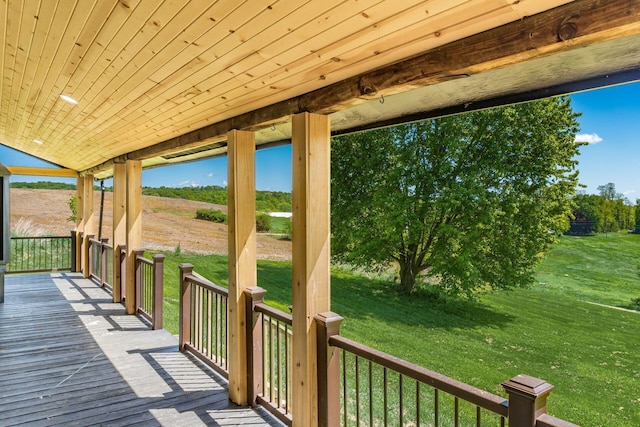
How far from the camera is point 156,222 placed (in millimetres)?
14320

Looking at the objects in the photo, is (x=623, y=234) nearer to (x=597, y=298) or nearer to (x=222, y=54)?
(x=597, y=298)

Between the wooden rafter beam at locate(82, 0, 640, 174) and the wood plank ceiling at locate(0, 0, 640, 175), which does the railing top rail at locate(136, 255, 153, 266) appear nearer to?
the wood plank ceiling at locate(0, 0, 640, 175)

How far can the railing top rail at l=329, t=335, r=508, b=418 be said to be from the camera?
4.67 feet

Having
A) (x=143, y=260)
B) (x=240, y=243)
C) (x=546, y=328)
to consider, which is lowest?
(x=546, y=328)

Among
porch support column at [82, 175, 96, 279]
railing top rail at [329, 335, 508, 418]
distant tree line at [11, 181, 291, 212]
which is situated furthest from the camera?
distant tree line at [11, 181, 291, 212]

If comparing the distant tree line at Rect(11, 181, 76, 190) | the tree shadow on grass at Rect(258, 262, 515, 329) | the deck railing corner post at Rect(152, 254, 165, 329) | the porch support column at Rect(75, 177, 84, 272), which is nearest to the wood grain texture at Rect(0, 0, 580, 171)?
the deck railing corner post at Rect(152, 254, 165, 329)

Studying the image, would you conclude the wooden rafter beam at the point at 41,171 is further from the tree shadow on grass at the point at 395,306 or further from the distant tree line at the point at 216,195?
the tree shadow on grass at the point at 395,306

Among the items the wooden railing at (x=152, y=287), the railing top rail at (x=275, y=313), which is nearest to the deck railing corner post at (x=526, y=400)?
the railing top rail at (x=275, y=313)

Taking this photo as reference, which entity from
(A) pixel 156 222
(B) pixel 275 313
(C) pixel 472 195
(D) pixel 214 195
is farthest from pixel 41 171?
(C) pixel 472 195

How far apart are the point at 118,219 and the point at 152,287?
1909mm

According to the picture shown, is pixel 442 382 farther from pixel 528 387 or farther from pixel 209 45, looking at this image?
pixel 209 45

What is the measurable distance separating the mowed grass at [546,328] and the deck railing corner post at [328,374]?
754 cm

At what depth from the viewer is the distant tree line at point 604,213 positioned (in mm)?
9828

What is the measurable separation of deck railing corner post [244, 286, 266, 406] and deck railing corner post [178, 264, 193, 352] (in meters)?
1.46
